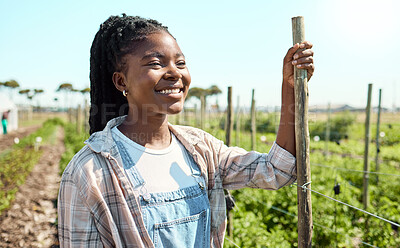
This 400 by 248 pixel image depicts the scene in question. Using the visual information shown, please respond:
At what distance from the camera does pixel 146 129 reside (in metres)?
1.36

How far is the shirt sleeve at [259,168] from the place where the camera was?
1396mm

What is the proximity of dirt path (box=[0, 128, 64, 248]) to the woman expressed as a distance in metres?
3.33

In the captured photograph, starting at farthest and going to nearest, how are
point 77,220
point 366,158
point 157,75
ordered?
point 366,158 → point 157,75 → point 77,220

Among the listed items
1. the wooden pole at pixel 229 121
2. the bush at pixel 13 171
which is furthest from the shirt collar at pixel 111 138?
the bush at pixel 13 171

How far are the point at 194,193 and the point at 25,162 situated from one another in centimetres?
889

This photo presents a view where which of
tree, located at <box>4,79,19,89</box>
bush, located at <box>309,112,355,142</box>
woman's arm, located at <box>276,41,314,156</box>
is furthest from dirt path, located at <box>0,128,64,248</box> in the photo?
tree, located at <box>4,79,19,89</box>

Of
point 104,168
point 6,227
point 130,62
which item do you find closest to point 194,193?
point 104,168

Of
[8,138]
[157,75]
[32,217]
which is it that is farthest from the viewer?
[8,138]

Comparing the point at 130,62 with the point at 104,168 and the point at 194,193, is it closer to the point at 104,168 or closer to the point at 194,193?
the point at 104,168

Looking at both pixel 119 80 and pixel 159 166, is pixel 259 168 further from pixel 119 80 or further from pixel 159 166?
pixel 119 80

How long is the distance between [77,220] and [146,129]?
1.52 feet

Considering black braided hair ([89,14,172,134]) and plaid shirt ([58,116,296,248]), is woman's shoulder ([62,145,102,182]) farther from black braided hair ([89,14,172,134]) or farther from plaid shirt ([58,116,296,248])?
black braided hair ([89,14,172,134])

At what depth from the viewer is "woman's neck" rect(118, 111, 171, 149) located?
1350mm

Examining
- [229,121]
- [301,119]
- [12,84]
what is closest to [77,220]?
[301,119]
